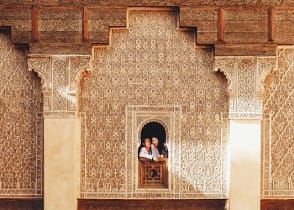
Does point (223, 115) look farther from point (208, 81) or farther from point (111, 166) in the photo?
point (111, 166)

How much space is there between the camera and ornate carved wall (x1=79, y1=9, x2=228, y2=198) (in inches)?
209

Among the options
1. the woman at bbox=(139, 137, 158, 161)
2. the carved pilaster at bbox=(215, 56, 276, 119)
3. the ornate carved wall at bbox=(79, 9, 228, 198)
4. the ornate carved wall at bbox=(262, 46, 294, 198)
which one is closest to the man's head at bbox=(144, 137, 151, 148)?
the woman at bbox=(139, 137, 158, 161)

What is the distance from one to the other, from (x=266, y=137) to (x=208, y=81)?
89cm

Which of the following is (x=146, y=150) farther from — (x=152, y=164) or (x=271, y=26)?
(x=271, y=26)

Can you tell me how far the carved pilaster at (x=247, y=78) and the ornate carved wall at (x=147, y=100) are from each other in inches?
6.5

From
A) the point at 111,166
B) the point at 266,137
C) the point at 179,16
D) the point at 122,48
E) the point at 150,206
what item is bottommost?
the point at 150,206

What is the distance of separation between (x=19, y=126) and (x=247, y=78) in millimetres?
2534

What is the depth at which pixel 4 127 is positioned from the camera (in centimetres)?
531

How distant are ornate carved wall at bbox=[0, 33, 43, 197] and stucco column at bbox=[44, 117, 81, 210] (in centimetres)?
20

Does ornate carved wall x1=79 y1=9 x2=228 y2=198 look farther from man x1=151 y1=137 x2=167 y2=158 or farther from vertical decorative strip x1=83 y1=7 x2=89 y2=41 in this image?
vertical decorative strip x1=83 y1=7 x2=89 y2=41

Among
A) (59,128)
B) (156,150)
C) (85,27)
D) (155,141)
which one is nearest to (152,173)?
(156,150)

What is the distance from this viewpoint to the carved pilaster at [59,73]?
5145 mm

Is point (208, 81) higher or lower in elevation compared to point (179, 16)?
lower

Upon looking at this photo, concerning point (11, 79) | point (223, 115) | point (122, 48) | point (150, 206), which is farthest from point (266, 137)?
point (11, 79)
